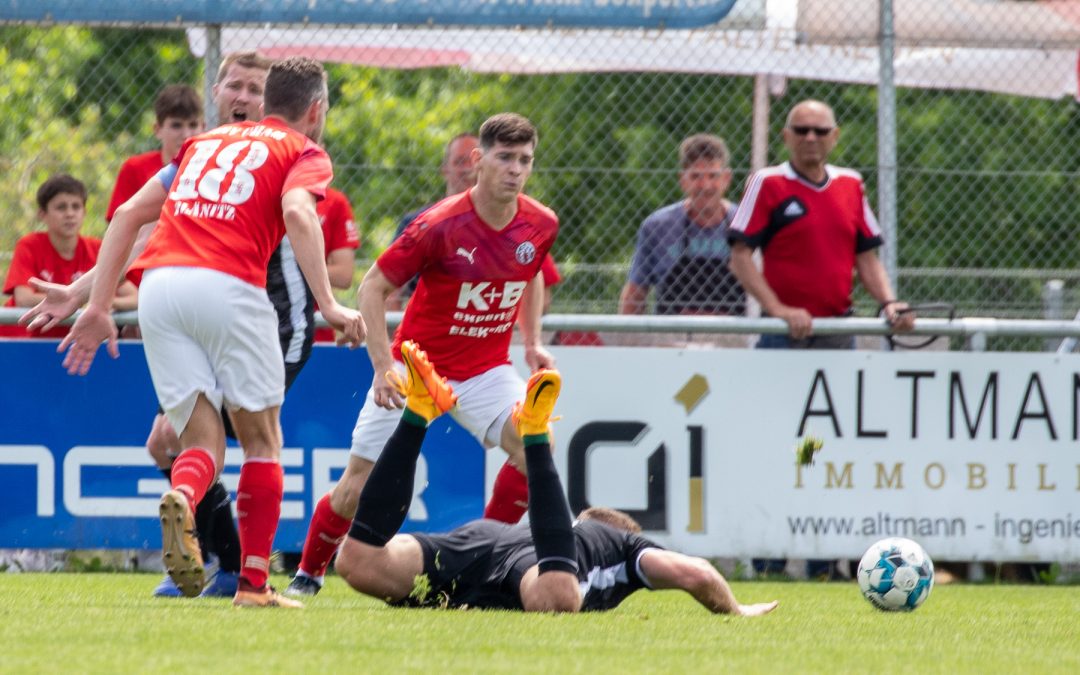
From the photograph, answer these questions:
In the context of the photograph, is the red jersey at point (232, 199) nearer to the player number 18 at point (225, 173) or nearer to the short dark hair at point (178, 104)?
the player number 18 at point (225, 173)

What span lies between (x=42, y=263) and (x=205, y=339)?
3.52m

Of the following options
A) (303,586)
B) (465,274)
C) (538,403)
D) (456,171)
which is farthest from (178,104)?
(538,403)

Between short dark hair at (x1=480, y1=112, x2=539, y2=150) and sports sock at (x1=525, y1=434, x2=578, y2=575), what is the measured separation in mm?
1433

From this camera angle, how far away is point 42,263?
8930 mm

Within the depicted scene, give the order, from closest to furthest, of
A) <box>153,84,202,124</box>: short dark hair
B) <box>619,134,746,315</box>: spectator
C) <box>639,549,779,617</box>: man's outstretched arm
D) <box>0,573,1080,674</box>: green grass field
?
<box>0,573,1080,674</box>: green grass field, <box>639,549,779,617</box>: man's outstretched arm, <box>153,84,202,124</box>: short dark hair, <box>619,134,746,315</box>: spectator

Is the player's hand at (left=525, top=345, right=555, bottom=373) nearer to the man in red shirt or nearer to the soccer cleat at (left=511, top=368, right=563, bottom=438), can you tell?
the soccer cleat at (left=511, top=368, right=563, bottom=438)

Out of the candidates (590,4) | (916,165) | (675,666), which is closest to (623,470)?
(590,4)

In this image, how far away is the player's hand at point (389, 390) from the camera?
20.9 feet

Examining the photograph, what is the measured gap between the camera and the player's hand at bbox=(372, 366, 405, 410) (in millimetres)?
6367

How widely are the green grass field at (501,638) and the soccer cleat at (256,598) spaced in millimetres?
87

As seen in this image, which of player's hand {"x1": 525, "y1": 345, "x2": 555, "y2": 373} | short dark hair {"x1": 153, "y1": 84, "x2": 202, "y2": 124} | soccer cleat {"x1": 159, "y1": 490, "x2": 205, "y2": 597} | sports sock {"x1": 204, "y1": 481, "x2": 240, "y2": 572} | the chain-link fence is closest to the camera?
soccer cleat {"x1": 159, "y1": 490, "x2": 205, "y2": 597}

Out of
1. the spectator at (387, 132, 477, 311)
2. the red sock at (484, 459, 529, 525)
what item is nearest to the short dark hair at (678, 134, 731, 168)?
the spectator at (387, 132, 477, 311)

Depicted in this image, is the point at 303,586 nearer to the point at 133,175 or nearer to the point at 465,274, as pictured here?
the point at 465,274

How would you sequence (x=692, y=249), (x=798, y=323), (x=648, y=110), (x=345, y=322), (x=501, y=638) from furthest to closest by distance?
1. (x=648, y=110)
2. (x=692, y=249)
3. (x=798, y=323)
4. (x=345, y=322)
5. (x=501, y=638)
